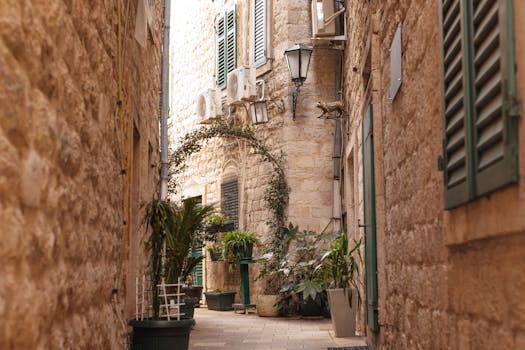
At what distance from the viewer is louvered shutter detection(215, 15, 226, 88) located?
15279 millimetres

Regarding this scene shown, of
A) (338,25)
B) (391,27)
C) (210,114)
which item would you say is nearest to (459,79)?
(391,27)

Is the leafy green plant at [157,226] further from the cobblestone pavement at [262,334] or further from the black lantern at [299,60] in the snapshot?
the black lantern at [299,60]

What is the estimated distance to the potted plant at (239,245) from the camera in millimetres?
12820

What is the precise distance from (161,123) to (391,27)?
16.4 feet

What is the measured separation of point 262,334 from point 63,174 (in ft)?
21.0

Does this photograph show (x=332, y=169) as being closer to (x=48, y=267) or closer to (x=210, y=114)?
(x=210, y=114)

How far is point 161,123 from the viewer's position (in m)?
9.93

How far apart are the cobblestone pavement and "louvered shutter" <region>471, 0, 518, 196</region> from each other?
17.0 feet

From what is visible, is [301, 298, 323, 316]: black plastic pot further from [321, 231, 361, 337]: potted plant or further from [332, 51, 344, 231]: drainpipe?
[321, 231, 361, 337]: potted plant

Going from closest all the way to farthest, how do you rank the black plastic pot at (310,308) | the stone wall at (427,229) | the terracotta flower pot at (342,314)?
the stone wall at (427,229)
the terracotta flower pot at (342,314)
the black plastic pot at (310,308)

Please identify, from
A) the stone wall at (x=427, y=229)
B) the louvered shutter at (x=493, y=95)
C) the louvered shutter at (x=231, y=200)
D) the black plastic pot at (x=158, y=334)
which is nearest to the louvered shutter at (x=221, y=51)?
the louvered shutter at (x=231, y=200)

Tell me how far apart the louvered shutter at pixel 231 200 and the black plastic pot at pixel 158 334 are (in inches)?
336

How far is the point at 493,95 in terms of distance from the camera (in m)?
2.52

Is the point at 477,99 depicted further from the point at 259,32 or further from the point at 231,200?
the point at 231,200
